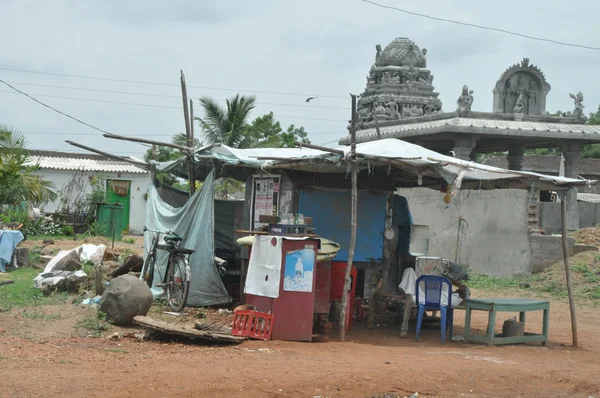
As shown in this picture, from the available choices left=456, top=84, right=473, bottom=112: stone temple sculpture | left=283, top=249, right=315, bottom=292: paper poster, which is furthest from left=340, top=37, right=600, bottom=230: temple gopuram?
left=283, top=249, right=315, bottom=292: paper poster

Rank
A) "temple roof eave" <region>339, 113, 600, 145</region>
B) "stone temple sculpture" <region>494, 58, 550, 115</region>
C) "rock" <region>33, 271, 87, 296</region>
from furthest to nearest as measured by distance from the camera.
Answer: "stone temple sculpture" <region>494, 58, 550, 115</region> < "temple roof eave" <region>339, 113, 600, 145</region> < "rock" <region>33, 271, 87, 296</region>

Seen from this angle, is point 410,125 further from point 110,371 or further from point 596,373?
point 110,371

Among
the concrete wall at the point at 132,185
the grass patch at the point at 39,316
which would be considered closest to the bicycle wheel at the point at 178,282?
the grass patch at the point at 39,316

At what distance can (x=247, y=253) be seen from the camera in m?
12.9

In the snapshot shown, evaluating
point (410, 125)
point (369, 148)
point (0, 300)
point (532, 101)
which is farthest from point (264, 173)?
point (532, 101)

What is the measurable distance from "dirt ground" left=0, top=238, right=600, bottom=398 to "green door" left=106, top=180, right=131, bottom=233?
22.0 metres

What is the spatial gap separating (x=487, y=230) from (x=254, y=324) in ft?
39.8

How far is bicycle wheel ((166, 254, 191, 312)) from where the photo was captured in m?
11.6

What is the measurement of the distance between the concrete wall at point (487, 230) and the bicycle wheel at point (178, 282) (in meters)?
9.35

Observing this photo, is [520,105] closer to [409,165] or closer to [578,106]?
[578,106]

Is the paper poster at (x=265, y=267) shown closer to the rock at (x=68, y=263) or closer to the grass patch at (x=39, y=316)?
the grass patch at (x=39, y=316)

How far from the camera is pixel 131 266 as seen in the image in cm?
1405

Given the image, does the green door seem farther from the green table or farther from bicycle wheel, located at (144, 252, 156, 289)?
the green table

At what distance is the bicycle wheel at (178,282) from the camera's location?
11.6 meters
